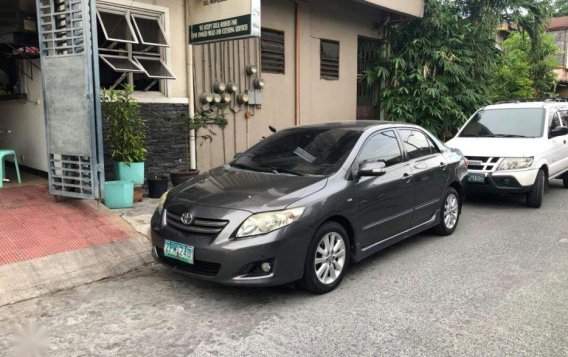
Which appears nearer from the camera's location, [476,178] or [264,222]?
[264,222]

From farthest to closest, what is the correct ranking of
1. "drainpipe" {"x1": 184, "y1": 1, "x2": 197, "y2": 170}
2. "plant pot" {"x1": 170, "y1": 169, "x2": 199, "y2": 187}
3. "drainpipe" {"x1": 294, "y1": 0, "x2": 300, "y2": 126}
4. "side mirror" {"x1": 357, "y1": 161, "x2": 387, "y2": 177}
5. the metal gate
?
"drainpipe" {"x1": 294, "y1": 0, "x2": 300, "y2": 126}, "drainpipe" {"x1": 184, "y1": 1, "x2": 197, "y2": 170}, "plant pot" {"x1": 170, "y1": 169, "x2": 199, "y2": 187}, the metal gate, "side mirror" {"x1": 357, "y1": 161, "x2": 387, "y2": 177}

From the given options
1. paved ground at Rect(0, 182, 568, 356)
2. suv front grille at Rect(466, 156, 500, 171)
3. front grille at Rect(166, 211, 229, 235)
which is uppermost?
suv front grille at Rect(466, 156, 500, 171)

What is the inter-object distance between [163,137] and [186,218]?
13.6 ft

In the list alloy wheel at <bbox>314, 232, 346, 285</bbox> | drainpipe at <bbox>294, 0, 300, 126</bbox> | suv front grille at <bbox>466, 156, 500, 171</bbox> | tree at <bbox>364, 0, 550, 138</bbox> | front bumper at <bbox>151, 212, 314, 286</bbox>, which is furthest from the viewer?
tree at <bbox>364, 0, 550, 138</bbox>

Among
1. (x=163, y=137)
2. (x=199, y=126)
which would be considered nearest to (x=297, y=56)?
(x=199, y=126)

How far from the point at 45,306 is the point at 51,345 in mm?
811

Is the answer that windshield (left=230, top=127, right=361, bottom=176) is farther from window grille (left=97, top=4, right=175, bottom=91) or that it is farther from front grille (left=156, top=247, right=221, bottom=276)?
window grille (left=97, top=4, right=175, bottom=91)

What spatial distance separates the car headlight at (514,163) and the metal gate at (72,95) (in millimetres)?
5860

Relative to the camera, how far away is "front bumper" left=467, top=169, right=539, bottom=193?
765 centimetres

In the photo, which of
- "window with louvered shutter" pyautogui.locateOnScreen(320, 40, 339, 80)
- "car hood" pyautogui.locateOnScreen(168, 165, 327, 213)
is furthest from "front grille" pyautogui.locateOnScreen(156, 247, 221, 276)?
"window with louvered shutter" pyautogui.locateOnScreen(320, 40, 339, 80)

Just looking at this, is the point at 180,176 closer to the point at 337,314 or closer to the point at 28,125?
the point at 28,125

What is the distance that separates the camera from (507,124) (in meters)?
8.78

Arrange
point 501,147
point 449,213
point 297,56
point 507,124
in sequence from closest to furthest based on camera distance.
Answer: point 449,213, point 501,147, point 507,124, point 297,56

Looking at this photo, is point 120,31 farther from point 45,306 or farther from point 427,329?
point 427,329
